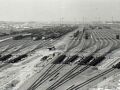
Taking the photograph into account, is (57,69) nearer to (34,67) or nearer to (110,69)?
(34,67)

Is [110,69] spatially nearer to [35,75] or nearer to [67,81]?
[67,81]

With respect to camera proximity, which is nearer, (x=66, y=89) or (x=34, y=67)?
(x=66, y=89)

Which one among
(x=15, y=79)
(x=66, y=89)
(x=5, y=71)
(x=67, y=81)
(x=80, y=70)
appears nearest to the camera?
(x=66, y=89)

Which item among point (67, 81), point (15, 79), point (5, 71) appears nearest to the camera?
point (67, 81)

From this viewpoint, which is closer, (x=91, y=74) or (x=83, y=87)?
(x=83, y=87)

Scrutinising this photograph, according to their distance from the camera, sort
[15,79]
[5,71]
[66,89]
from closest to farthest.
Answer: [66,89]
[15,79]
[5,71]

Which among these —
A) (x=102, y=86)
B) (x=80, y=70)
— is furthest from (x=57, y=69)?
(x=102, y=86)

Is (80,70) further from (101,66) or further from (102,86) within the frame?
(102,86)

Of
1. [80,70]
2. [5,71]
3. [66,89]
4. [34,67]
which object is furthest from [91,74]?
[5,71]
